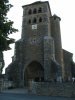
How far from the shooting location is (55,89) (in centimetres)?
1969

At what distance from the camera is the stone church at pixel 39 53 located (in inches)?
1139

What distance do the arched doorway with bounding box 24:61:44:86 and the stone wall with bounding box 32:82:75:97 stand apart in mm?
10650

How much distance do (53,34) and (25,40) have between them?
249 inches

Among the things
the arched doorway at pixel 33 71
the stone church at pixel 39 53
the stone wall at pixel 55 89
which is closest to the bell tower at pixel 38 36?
the stone church at pixel 39 53

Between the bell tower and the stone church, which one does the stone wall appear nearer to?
the stone church

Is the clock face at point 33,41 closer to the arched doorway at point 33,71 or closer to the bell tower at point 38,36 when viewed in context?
the bell tower at point 38,36

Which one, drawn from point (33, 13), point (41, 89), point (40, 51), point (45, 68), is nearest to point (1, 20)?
point (41, 89)

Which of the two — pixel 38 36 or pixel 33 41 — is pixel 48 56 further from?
pixel 38 36

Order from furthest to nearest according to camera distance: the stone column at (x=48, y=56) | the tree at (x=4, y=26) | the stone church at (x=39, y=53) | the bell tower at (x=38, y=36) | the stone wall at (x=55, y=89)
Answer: the bell tower at (x=38, y=36), the stone church at (x=39, y=53), the stone column at (x=48, y=56), the stone wall at (x=55, y=89), the tree at (x=4, y=26)

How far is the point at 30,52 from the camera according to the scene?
3161cm

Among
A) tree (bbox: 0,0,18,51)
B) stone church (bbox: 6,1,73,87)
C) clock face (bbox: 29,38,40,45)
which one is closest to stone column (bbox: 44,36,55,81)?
stone church (bbox: 6,1,73,87)

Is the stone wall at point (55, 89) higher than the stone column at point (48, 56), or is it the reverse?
the stone column at point (48, 56)

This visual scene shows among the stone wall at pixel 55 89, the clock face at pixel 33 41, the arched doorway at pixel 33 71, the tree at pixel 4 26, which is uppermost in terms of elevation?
the clock face at pixel 33 41

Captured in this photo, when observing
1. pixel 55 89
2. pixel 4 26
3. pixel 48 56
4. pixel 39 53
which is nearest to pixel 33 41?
pixel 39 53
